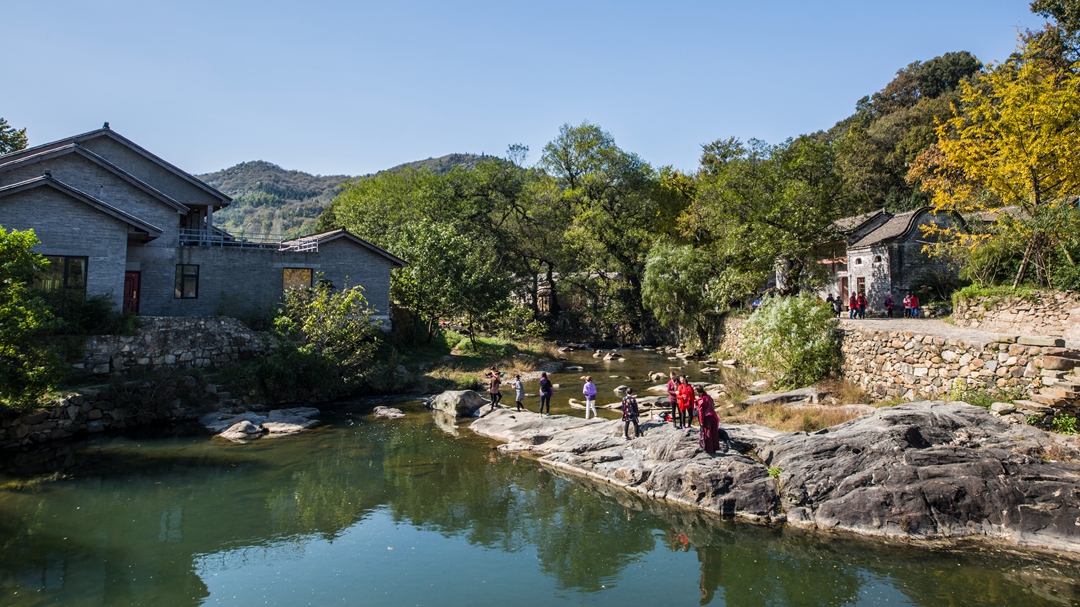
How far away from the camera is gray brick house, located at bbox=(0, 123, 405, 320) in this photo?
25.0m

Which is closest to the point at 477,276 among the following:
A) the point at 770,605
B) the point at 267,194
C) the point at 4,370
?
the point at 4,370

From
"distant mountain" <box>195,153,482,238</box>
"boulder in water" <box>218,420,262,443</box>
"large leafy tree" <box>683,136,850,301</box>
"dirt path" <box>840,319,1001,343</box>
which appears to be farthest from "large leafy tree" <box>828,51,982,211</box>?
"distant mountain" <box>195,153,482,238</box>

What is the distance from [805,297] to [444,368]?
17.7 m

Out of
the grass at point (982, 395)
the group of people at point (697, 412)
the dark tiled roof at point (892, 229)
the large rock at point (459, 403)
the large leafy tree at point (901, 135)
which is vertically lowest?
the large rock at point (459, 403)

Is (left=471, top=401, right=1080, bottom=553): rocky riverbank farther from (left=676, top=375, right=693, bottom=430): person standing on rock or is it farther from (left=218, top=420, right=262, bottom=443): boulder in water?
(left=218, top=420, right=262, bottom=443): boulder in water

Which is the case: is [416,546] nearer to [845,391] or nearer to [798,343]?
[845,391]

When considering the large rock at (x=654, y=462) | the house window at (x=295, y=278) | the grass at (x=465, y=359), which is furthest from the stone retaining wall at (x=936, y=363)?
the house window at (x=295, y=278)

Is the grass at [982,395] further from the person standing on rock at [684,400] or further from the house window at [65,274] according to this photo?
the house window at [65,274]

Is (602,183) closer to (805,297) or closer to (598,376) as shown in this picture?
(598,376)

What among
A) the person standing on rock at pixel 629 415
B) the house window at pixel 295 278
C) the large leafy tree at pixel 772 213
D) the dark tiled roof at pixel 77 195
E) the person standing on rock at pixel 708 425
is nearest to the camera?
the person standing on rock at pixel 708 425

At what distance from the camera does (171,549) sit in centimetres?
1304

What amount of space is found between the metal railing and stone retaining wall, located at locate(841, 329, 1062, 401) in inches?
1017

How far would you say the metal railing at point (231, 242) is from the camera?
31339 mm

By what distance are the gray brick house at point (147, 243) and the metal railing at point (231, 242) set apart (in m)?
0.07
